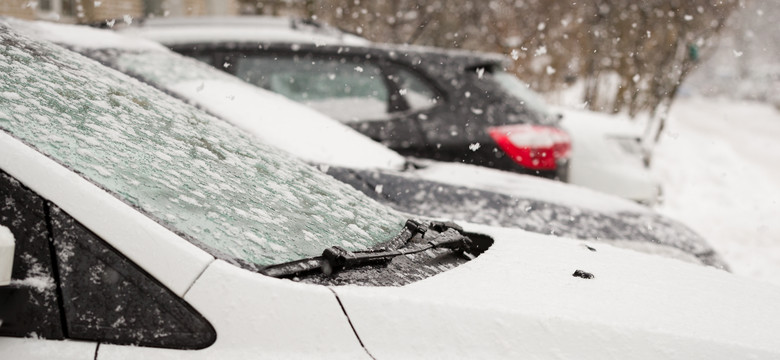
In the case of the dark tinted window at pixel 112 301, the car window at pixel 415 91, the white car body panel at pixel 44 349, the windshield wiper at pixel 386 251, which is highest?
the car window at pixel 415 91

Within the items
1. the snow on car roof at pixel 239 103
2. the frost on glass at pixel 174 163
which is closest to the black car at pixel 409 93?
the snow on car roof at pixel 239 103

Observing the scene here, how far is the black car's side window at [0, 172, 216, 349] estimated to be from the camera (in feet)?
5.23

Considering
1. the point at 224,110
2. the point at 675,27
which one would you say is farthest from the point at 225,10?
the point at 224,110

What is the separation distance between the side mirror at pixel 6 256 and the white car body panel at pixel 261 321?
0.23 metres

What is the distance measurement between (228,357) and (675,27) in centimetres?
1469

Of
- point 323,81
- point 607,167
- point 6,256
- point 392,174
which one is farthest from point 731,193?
point 6,256

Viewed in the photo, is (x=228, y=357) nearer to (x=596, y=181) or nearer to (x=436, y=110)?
(x=436, y=110)

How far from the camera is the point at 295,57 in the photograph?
17.1 feet

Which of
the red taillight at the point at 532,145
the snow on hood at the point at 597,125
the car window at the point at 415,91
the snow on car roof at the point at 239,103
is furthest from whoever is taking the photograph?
the snow on hood at the point at 597,125

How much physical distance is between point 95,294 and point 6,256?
19 centimetres

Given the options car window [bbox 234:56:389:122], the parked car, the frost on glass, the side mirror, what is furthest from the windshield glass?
the side mirror

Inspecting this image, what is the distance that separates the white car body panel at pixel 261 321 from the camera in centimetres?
160

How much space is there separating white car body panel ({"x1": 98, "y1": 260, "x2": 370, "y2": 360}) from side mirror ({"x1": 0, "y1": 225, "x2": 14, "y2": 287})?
0.75 ft

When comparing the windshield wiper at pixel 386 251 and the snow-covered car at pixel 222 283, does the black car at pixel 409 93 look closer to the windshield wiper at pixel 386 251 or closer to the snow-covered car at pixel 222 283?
the windshield wiper at pixel 386 251
